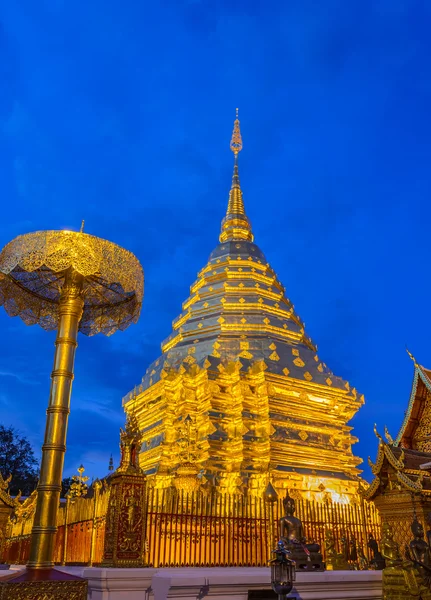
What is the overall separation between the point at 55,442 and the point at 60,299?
2094 mm

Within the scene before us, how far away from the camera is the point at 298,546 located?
9.77 meters

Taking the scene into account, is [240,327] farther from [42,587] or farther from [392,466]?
[42,587]

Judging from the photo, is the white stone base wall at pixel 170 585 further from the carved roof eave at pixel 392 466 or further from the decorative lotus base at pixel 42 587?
the carved roof eave at pixel 392 466

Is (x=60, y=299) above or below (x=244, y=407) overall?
below

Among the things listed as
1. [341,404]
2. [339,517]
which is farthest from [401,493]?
[341,404]

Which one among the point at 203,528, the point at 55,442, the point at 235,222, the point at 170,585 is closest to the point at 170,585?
the point at 170,585

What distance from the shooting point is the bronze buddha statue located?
31.4 feet

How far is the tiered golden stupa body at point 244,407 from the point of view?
690 inches

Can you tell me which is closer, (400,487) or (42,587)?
(42,587)

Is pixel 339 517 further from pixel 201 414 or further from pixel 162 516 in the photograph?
pixel 201 414

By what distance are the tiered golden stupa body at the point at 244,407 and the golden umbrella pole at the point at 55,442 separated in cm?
859

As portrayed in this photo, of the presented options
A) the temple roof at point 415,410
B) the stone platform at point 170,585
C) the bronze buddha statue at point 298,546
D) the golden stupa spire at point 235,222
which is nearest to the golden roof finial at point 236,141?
the golden stupa spire at point 235,222

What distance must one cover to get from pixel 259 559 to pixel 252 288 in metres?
13.9

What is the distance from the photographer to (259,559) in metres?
10.8
